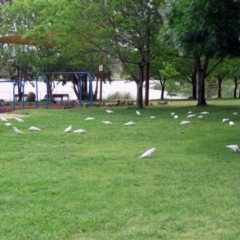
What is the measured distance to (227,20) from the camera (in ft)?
38.5

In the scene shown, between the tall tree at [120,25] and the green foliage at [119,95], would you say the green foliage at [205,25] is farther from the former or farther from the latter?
the green foliage at [119,95]

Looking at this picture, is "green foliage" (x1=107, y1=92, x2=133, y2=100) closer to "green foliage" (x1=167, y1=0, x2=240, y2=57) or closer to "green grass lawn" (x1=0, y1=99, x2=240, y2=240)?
"green foliage" (x1=167, y1=0, x2=240, y2=57)

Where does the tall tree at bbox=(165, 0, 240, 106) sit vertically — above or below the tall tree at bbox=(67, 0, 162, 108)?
below

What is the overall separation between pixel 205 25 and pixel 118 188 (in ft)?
20.7

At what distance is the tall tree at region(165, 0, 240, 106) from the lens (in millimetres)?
10812

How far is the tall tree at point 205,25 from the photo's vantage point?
10812 mm

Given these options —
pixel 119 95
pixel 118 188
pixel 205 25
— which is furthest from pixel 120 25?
pixel 119 95

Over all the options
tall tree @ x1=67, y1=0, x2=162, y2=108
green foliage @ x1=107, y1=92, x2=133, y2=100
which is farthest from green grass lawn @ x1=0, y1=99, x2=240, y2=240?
green foliage @ x1=107, y1=92, x2=133, y2=100

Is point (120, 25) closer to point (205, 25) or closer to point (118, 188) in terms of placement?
point (205, 25)

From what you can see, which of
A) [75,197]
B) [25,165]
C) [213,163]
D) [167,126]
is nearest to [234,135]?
[167,126]

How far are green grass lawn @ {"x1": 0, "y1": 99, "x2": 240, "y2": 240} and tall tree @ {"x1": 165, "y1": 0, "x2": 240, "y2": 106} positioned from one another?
2.63m

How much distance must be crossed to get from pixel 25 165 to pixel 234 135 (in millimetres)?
5231

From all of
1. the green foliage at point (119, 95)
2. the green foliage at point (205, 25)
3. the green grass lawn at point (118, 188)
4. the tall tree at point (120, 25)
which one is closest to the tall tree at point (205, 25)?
the green foliage at point (205, 25)

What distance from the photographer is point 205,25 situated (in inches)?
448
